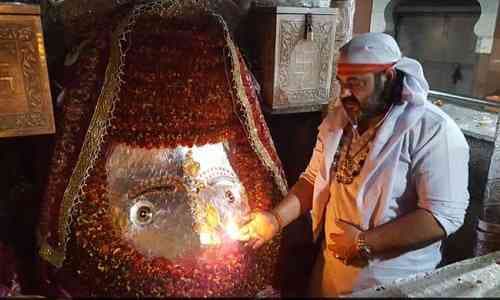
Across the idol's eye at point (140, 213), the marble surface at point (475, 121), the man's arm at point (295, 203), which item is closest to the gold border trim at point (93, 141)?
the idol's eye at point (140, 213)

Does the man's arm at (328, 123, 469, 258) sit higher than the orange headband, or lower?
lower

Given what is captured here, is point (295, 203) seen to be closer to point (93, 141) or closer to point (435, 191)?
point (435, 191)

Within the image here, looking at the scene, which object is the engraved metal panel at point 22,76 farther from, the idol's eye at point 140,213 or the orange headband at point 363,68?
the orange headband at point 363,68

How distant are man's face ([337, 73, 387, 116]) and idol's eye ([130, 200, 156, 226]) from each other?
1092mm

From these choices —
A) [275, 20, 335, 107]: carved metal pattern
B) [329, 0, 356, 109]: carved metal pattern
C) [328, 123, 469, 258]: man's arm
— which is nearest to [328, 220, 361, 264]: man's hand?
[328, 123, 469, 258]: man's arm

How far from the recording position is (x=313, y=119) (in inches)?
116

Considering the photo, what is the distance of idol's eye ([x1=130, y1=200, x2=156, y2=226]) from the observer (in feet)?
6.59

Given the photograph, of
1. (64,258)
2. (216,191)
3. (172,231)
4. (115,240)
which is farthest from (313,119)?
(64,258)

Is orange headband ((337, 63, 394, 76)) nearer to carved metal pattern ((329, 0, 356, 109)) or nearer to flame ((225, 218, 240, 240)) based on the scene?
flame ((225, 218, 240, 240))

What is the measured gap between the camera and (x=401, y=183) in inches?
59.9

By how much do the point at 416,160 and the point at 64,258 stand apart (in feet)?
5.26

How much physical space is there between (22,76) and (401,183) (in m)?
1.72

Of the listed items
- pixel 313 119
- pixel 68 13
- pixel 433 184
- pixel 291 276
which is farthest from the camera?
pixel 313 119

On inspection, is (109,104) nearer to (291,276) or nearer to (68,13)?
(68,13)
